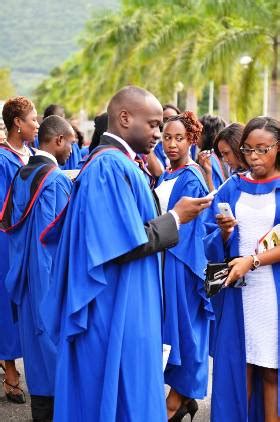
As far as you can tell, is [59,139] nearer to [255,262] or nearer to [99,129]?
[99,129]

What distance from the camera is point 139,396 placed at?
4.17 meters

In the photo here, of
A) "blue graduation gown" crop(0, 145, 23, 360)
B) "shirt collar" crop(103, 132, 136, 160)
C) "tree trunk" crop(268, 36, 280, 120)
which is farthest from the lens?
"tree trunk" crop(268, 36, 280, 120)

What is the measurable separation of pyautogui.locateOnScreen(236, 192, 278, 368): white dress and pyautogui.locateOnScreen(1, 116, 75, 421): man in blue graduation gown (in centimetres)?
154

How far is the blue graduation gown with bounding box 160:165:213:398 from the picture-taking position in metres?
5.97

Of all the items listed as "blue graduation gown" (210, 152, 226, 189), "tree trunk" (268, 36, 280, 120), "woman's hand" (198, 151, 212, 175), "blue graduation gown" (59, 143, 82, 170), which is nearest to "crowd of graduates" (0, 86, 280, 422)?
"woman's hand" (198, 151, 212, 175)

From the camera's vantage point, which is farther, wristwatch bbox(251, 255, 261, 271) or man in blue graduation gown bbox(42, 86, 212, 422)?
wristwatch bbox(251, 255, 261, 271)

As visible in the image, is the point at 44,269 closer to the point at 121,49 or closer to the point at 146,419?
the point at 146,419

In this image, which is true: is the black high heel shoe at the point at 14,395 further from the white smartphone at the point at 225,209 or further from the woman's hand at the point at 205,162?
the white smartphone at the point at 225,209

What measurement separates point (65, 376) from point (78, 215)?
0.79 metres

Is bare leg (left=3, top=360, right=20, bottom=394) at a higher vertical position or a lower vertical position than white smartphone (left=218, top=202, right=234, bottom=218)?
lower

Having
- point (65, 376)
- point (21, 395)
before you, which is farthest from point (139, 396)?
point (21, 395)

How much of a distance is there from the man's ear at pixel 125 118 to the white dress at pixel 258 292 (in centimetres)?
96

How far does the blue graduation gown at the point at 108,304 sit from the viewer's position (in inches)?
161

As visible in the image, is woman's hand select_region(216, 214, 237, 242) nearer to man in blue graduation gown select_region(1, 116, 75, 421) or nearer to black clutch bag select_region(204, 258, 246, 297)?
black clutch bag select_region(204, 258, 246, 297)
